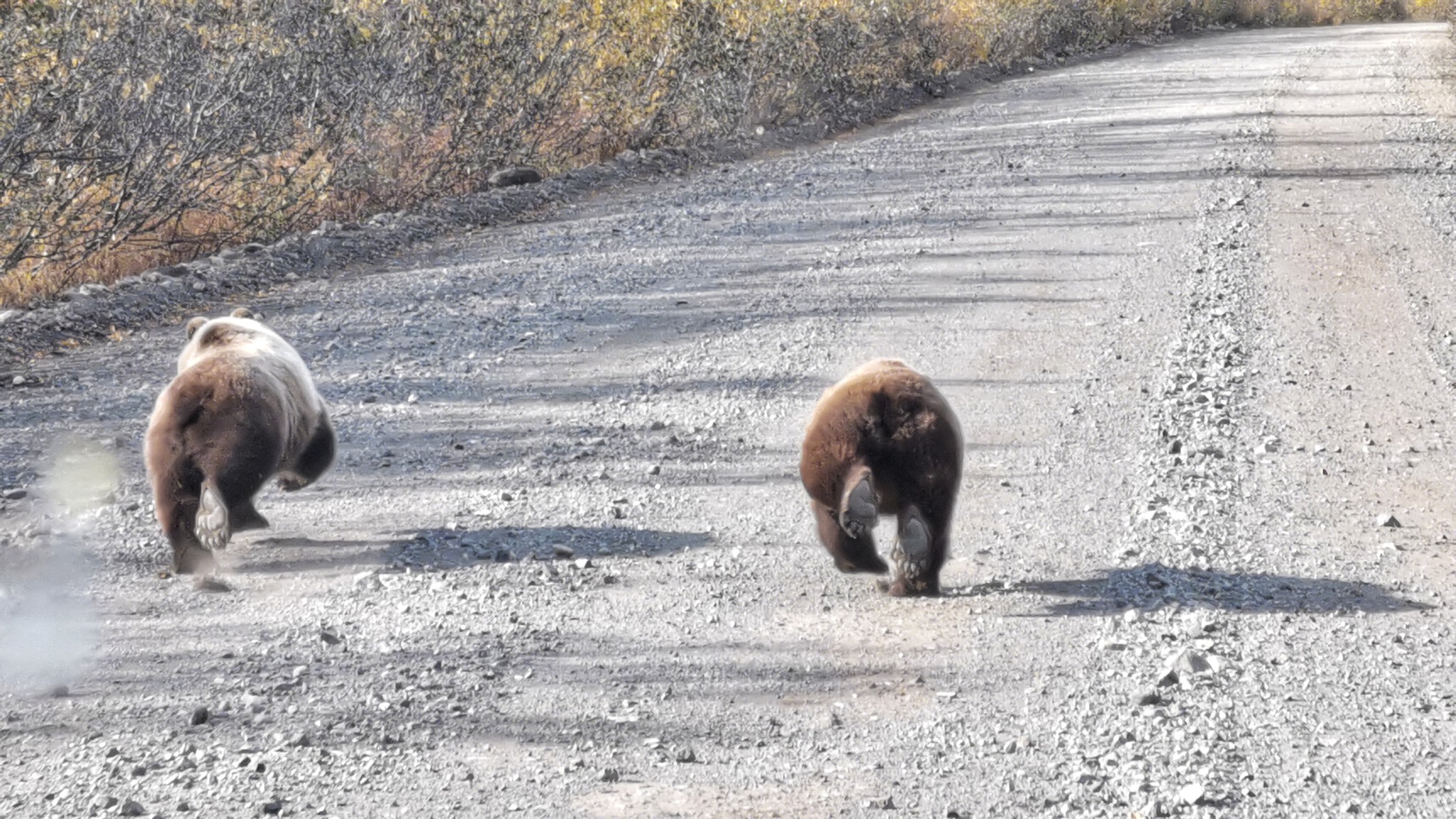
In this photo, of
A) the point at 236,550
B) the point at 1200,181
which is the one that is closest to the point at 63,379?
the point at 236,550

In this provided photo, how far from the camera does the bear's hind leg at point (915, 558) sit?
5223 millimetres

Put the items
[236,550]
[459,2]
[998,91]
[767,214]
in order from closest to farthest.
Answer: [236,550]
[767,214]
[459,2]
[998,91]

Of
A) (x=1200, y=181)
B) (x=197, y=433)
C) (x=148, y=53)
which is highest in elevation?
(x=148, y=53)

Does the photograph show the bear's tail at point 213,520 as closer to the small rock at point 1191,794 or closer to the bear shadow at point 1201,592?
the bear shadow at point 1201,592

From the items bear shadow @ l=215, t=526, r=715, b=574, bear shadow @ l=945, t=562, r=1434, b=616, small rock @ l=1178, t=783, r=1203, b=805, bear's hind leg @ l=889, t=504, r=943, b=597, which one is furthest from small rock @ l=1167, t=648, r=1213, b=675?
bear shadow @ l=215, t=526, r=715, b=574

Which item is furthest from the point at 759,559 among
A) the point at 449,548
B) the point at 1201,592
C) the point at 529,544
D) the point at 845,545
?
the point at 1201,592

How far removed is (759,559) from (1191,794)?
2263mm

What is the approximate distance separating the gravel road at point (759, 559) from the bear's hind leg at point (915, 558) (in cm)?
11

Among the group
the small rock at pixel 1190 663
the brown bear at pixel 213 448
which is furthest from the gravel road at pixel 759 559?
the brown bear at pixel 213 448

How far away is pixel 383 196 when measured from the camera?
1413 cm

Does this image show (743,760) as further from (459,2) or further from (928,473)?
(459,2)

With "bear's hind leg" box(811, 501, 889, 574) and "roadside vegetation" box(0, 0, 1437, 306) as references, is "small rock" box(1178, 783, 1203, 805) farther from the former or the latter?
"roadside vegetation" box(0, 0, 1437, 306)

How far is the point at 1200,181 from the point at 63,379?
11.5m

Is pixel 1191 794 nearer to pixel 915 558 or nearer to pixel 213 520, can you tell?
pixel 915 558
